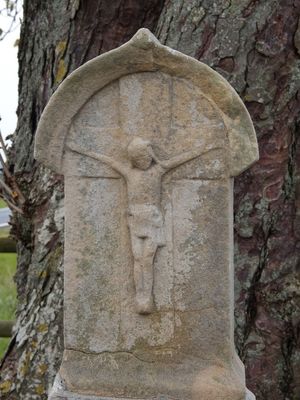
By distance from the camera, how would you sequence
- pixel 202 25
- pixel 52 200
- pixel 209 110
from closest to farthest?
1. pixel 209 110
2. pixel 202 25
3. pixel 52 200

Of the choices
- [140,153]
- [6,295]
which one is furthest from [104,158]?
[6,295]

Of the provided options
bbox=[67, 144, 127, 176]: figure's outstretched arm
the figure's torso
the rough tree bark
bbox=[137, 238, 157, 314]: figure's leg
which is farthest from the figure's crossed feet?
the rough tree bark

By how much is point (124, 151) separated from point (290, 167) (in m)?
1.19

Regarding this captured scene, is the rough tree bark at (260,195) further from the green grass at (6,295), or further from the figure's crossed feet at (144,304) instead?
the green grass at (6,295)

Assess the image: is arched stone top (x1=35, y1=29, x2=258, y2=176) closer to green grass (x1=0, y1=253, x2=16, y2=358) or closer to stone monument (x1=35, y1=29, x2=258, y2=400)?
stone monument (x1=35, y1=29, x2=258, y2=400)

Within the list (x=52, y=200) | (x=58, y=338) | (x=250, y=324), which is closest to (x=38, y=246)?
(x=52, y=200)

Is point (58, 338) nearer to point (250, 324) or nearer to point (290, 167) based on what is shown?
point (250, 324)

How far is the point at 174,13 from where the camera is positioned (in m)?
3.30

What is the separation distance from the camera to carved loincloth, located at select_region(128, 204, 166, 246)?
234cm

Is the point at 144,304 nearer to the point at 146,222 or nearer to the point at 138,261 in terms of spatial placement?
the point at 138,261

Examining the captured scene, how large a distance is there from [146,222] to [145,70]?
51 cm

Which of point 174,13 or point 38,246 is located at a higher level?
point 174,13

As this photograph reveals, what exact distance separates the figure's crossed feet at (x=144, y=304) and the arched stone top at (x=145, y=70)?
52cm

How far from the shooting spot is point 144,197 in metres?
2.34
